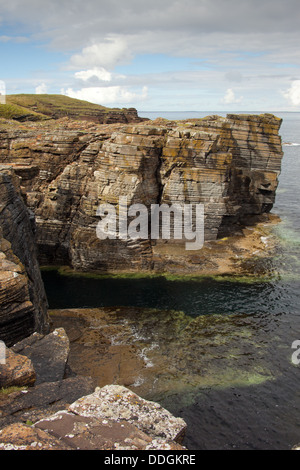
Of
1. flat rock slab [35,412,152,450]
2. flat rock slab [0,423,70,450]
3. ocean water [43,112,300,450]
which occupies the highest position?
flat rock slab [0,423,70,450]

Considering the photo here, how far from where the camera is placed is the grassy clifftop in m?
85.4

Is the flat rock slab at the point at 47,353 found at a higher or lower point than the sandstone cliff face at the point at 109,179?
lower

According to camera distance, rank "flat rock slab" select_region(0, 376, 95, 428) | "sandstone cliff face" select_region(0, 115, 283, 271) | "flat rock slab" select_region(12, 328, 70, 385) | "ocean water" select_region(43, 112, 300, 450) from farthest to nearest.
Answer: "sandstone cliff face" select_region(0, 115, 283, 271) → "ocean water" select_region(43, 112, 300, 450) → "flat rock slab" select_region(12, 328, 70, 385) → "flat rock slab" select_region(0, 376, 95, 428)

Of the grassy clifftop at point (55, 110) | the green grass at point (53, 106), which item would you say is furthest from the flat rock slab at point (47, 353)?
the green grass at point (53, 106)

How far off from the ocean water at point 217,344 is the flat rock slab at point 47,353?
1070 cm

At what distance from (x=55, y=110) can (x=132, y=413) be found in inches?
4722

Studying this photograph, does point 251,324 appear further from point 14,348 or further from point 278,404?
point 14,348

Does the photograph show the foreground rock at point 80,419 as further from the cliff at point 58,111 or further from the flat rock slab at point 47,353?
the cliff at point 58,111

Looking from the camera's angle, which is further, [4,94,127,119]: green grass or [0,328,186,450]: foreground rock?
[4,94,127,119]: green grass

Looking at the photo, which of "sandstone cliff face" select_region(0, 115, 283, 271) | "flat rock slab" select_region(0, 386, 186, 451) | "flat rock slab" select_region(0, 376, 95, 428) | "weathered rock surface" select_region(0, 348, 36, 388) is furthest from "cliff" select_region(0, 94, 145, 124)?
"flat rock slab" select_region(0, 386, 186, 451)

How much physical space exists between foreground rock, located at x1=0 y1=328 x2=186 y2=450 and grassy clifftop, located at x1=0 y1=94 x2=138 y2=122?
79412 millimetres

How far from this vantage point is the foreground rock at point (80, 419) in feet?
32.5

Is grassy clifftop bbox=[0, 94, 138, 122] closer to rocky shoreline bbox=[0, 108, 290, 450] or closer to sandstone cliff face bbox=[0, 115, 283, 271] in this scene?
rocky shoreline bbox=[0, 108, 290, 450]

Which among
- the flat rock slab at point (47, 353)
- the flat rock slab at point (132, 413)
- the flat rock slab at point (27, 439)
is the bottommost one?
the flat rock slab at point (47, 353)
